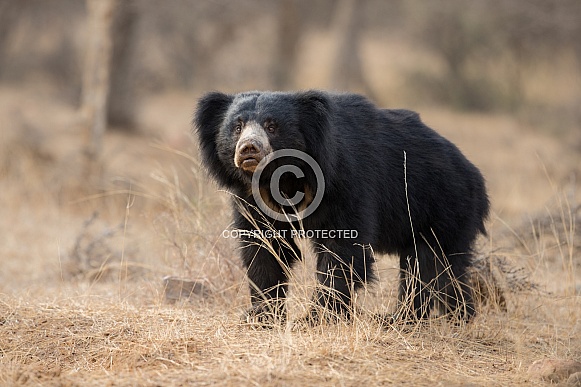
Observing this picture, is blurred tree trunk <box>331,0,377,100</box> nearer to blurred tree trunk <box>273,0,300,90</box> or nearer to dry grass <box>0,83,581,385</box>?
blurred tree trunk <box>273,0,300,90</box>

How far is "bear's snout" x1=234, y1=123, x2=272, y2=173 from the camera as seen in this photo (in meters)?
4.17

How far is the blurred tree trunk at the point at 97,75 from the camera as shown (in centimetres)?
1022

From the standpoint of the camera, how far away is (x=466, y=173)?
515cm

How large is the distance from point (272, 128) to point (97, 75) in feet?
21.5

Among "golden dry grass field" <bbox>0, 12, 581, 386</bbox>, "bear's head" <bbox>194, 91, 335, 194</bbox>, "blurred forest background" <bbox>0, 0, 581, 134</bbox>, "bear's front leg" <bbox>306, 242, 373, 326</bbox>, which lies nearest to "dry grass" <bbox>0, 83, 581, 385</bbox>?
"golden dry grass field" <bbox>0, 12, 581, 386</bbox>

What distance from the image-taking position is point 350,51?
18766 millimetres

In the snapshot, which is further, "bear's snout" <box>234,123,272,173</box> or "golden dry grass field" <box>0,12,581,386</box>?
"bear's snout" <box>234,123,272,173</box>

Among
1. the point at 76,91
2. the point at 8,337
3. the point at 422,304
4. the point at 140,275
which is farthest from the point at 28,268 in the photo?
the point at 76,91

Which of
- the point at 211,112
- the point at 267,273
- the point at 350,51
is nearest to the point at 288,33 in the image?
the point at 350,51

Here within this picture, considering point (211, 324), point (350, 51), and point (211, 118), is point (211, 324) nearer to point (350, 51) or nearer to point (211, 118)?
point (211, 118)

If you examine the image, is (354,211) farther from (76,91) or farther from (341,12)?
(341,12)

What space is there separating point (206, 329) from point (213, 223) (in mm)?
1359

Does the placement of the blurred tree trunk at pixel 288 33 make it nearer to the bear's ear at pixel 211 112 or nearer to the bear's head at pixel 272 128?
the bear's ear at pixel 211 112

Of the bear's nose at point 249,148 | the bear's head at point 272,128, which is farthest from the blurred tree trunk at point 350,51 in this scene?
the bear's nose at point 249,148
